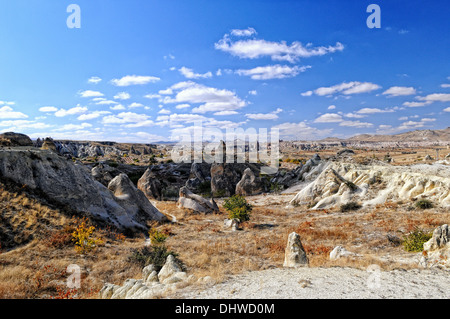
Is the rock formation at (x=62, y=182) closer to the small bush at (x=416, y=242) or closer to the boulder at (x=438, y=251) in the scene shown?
the small bush at (x=416, y=242)

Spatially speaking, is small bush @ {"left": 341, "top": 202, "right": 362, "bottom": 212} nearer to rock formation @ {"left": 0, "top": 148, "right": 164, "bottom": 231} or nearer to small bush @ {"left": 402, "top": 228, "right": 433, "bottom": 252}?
small bush @ {"left": 402, "top": 228, "right": 433, "bottom": 252}

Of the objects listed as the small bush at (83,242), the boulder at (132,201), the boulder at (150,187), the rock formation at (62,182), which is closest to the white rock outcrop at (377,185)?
the boulder at (132,201)

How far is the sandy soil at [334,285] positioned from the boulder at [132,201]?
627 inches

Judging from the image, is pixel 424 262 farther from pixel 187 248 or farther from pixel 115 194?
pixel 115 194

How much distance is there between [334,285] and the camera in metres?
7.54

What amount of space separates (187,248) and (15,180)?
12274 millimetres

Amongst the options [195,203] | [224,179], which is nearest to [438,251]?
[195,203]

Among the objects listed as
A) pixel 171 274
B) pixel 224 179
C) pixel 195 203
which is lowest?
pixel 195 203

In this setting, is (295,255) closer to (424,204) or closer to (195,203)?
(424,204)

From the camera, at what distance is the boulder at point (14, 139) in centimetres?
1956

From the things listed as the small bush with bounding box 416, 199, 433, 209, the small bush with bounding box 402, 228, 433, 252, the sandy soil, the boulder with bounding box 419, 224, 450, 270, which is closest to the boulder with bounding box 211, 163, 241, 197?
the small bush with bounding box 416, 199, 433, 209

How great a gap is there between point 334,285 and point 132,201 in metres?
19.7

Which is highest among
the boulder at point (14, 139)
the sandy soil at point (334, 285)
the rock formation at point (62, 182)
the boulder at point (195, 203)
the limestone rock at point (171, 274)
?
the boulder at point (14, 139)
